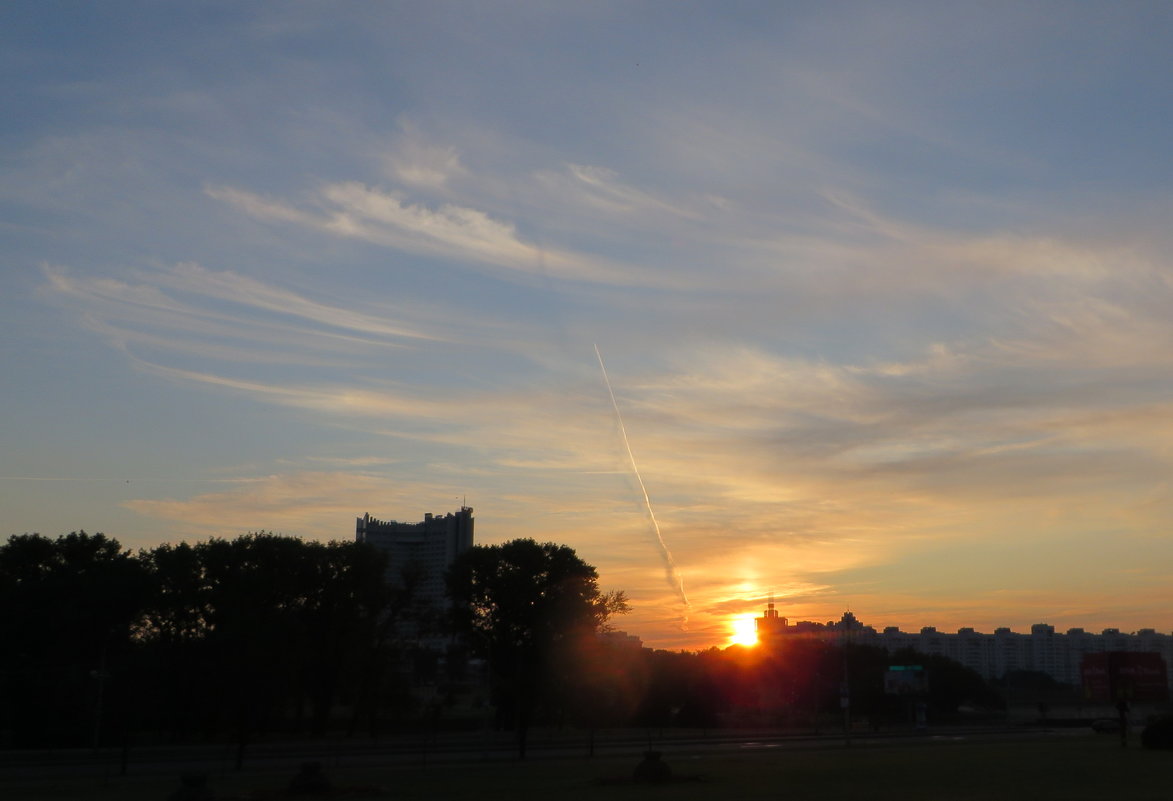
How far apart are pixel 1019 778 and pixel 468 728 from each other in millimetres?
68544

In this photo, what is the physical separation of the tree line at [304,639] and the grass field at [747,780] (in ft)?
41.0

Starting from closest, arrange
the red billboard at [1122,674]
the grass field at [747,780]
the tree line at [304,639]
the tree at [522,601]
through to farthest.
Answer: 1. the grass field at [747,780]
2. the tree line at [304,639]
3. the red billboard at [1122,674]
4. the tree at [522,601]

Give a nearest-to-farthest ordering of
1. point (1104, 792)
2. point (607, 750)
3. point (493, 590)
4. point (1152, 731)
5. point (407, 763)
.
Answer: point (1104, 792) < point (407, 763) < point (1152, 731) < point (607, 750) < point (493, 590)

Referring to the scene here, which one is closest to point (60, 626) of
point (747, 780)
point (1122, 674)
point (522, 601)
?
point (522, 601)

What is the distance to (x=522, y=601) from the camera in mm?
90312

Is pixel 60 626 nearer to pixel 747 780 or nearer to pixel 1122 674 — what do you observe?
pixel 747 780

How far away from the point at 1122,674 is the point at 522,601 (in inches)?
1924

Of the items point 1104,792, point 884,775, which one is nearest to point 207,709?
point 884,775

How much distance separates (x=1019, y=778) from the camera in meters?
41.8

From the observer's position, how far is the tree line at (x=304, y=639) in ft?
238

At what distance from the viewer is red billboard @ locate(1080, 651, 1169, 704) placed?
269ft

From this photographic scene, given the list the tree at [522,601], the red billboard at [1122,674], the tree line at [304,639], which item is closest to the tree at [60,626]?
the tree line at [304,639]

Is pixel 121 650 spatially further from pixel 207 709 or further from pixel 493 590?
pixel 493 590

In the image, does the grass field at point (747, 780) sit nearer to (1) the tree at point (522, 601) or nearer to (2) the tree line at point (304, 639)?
(2) the tree line at point (304, 639)
